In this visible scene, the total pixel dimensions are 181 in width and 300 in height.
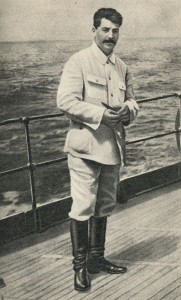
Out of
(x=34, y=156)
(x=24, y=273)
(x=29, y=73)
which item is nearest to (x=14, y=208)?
(x=34, y=156)

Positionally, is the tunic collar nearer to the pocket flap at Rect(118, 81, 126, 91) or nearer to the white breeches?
the pocket flap at Rect(118, 81, 126, 91)

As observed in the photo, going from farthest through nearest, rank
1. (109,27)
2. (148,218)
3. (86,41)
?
(86,41) < (148,218) < (109,27)

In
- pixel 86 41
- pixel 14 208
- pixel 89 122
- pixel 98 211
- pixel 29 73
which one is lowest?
pixel 14 208

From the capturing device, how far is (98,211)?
280 cm

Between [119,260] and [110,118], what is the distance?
99cm

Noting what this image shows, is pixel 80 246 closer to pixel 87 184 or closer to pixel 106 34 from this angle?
pixel 87 184

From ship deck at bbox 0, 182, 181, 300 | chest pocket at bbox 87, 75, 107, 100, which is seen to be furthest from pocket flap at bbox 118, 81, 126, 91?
ship deck at bbox 0, 182, 181, 300

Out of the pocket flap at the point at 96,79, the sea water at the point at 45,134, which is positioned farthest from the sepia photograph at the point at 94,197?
the sea water at the point at 45,134

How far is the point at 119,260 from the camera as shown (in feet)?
9.84

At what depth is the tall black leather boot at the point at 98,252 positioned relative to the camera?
9.22ft

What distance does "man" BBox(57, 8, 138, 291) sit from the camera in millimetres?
2533

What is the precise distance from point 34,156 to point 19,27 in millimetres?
13541

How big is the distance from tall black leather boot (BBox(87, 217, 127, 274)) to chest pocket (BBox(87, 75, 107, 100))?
→ 2.43 feet

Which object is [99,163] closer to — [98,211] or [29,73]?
[98,211]
